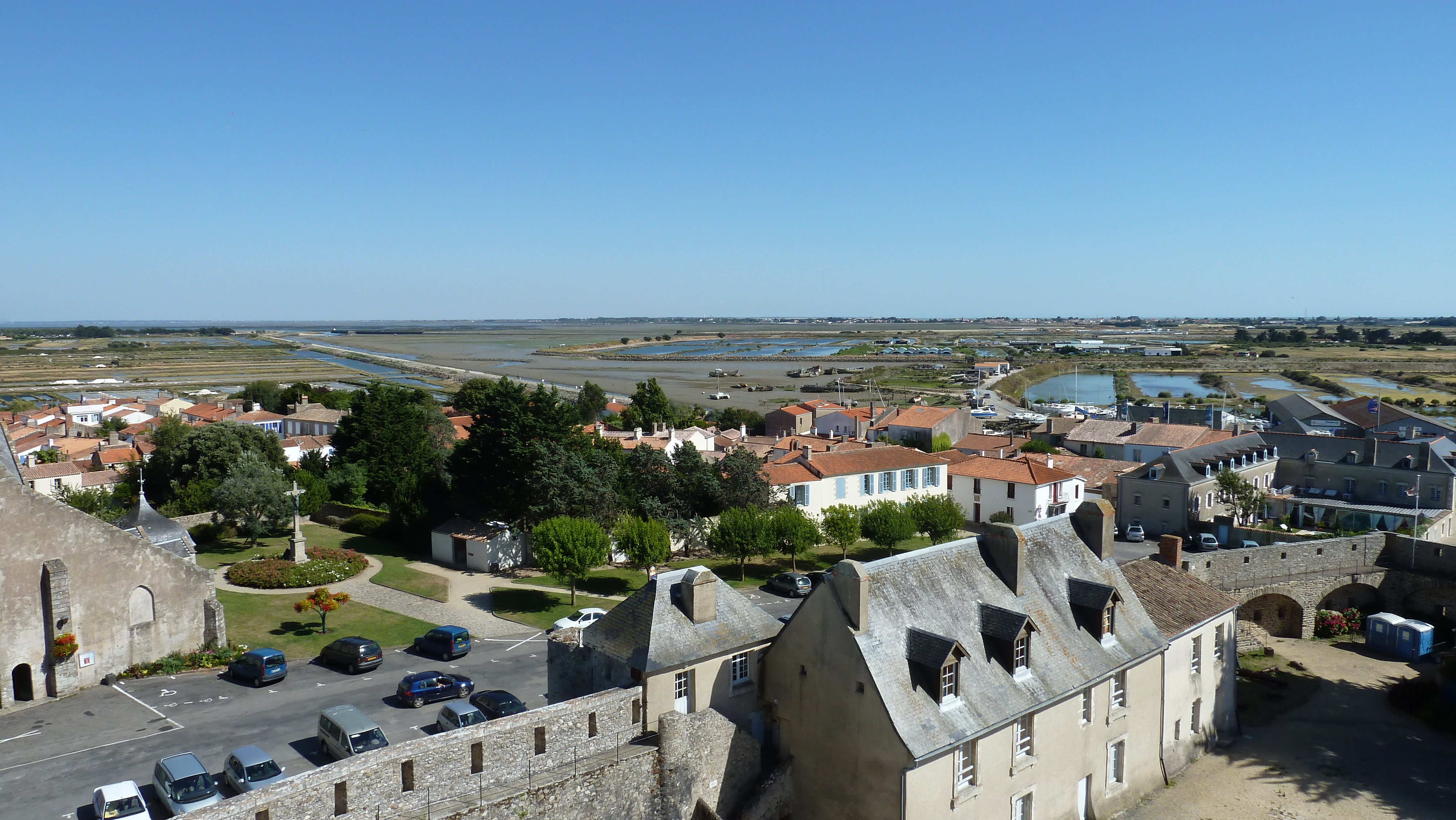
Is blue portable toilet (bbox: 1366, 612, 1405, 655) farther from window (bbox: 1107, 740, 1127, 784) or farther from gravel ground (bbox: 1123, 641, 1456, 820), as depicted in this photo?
window (bbox: 1107, 740, 1127, 784)

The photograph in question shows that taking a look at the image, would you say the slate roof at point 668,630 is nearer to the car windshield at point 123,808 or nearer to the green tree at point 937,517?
the car windshield at point 123,808

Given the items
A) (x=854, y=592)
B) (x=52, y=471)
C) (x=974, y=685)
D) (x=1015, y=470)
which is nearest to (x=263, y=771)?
(x=854, y=592)

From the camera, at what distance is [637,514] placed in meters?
49.8

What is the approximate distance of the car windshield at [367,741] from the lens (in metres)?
23.0

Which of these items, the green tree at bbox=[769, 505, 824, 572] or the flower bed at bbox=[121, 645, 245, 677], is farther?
the green tree at bbox=[769, 505, 824, 572]

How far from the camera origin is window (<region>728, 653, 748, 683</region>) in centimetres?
2317

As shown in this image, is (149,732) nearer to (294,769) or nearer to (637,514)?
(294,769)

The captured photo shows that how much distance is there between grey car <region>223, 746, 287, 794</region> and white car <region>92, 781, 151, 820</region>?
1888mm

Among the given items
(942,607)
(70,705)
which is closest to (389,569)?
(70,705)

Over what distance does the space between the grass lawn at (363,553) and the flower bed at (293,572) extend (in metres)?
1.45

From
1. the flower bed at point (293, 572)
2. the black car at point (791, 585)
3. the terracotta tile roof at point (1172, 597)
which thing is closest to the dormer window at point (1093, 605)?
the terracotta tile roof at point (1172, 597)

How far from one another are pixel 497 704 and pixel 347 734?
14.9ft

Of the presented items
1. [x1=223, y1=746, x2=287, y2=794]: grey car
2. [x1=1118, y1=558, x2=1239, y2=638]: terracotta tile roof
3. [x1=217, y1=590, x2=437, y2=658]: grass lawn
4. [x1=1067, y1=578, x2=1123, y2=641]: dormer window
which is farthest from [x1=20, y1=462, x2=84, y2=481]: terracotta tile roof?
[x1=1118, y1=558, x2=1239, y2=638]: terracotta tile roof

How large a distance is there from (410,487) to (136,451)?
1392 inches
